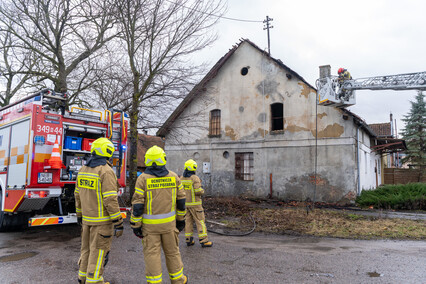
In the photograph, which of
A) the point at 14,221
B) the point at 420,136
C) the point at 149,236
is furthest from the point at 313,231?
the point at 420,136

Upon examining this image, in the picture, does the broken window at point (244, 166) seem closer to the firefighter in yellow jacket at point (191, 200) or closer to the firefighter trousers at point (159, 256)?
the firefighter in yellow jacket at point (191, 200)

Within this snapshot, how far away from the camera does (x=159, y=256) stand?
12.0 feet

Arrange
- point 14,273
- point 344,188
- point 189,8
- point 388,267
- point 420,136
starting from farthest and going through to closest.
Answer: point 420,136 < point 344,188 < point 189,8 < point 388,267 < point 14,273

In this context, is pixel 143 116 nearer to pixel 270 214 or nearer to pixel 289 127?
pixel 270 214

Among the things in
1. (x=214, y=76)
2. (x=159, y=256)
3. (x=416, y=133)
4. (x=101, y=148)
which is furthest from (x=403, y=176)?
(x=101, y=148)

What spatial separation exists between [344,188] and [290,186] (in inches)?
93.2

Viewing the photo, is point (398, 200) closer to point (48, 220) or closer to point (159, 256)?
point (159, 256)

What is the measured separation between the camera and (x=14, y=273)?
14.9 feet

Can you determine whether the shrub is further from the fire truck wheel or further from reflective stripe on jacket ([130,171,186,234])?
the fire truck wheel

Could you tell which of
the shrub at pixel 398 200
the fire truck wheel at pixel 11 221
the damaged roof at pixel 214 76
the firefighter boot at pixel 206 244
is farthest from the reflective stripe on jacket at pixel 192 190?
the shrub at pixel 398 200

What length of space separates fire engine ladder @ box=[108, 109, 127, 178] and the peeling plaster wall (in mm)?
5584

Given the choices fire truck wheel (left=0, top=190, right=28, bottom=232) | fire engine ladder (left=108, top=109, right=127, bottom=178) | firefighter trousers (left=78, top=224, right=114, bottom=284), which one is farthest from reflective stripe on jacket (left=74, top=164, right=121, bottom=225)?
fire truck wheel (left=0, top=190, right=28, bottom=232)

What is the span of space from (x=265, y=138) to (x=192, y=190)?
9.72 m

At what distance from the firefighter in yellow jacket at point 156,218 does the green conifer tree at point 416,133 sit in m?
28.6
